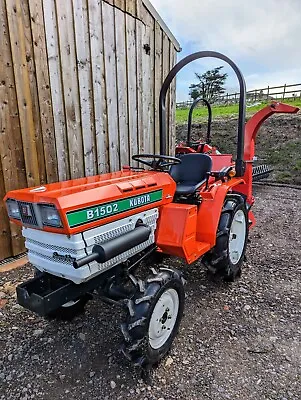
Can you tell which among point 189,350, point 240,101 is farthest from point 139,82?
point 189,350

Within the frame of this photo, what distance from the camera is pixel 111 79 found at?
3.94 meters

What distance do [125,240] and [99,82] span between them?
2.67 meters

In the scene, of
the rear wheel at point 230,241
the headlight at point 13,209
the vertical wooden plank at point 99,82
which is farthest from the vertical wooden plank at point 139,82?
the headlight at point 13,209

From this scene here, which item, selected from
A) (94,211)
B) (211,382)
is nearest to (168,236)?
(94,211)

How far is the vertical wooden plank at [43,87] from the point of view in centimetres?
309

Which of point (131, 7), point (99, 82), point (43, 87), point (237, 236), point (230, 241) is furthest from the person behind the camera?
point (131, 7)

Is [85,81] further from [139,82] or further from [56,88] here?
[139,82]

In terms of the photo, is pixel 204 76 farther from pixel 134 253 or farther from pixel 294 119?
pixel 134 253

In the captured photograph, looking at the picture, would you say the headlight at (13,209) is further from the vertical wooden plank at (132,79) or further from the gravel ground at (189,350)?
the vertical wooden plank at (132,79)

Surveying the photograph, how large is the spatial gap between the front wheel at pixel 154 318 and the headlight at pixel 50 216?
593 mm

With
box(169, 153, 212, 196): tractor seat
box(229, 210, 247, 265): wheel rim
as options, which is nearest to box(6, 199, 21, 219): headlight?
box(169, 153, 212, 196): tractor seat

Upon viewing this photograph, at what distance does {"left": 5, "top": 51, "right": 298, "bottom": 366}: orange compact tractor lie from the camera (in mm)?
1598

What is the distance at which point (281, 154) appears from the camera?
8.09 metres

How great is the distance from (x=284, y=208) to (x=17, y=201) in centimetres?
428
